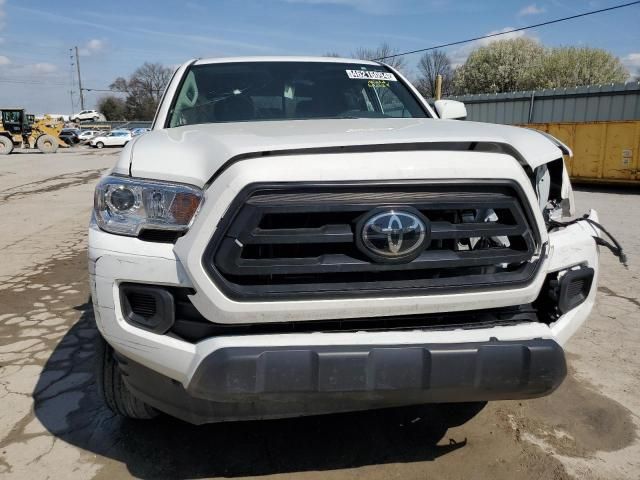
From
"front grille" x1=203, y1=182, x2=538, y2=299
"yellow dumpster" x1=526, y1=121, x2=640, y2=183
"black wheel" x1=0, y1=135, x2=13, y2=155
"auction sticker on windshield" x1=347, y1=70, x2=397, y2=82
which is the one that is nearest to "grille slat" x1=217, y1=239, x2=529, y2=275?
"front grille" x1=203, y1=182, x2=538, y2=299

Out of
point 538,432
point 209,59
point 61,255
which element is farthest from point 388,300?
point 61,255

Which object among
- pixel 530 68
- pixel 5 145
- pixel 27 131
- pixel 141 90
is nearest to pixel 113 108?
pixel 141 90

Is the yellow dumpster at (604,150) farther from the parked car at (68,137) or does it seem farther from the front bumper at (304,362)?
the parked car at (68,137)

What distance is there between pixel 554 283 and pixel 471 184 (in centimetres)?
61

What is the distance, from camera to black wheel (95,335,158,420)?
7.91 feet

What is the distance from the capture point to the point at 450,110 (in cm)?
352

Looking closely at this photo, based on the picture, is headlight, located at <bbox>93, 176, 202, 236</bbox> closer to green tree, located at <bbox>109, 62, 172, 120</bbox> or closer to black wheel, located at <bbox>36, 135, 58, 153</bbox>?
black wheel, located at <bbox>36, 135, 58, 153</bbox>

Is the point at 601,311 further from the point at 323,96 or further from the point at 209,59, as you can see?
the point at 209,59

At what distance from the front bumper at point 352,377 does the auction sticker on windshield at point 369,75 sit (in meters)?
2.37

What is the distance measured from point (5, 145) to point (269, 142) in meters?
34.7

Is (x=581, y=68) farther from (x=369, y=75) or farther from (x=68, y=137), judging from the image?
(x=369, y=75)

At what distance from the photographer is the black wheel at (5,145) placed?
3070 cm

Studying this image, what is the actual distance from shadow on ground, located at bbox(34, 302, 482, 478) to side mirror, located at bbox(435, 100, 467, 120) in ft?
6.08

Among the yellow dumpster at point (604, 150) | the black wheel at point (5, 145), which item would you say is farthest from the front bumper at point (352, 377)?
the black wheel at point (5, 145)
